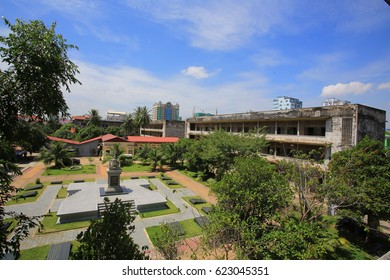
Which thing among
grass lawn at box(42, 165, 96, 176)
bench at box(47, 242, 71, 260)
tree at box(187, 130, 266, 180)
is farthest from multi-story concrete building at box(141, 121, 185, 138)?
bench at box(47, 242, 71, 260)

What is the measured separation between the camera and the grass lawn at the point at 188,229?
35.1ft

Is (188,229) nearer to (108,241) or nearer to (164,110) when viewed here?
(108,241)

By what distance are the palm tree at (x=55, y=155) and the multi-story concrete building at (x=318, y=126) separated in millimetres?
21608

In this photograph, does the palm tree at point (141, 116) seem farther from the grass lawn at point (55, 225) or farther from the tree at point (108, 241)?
the tree at point (108, 241)

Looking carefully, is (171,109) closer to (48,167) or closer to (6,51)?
(48,167)

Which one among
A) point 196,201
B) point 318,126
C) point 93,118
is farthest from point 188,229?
point 93,118

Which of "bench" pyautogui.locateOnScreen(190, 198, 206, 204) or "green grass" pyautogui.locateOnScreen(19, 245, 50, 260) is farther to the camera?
"bench" pyautogui.locateOnScreen(190, 198, 206, 204)

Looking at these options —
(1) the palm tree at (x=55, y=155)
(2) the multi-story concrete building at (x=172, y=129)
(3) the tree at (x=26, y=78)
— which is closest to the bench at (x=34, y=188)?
(1) the palm tree at (x=55, y=155)

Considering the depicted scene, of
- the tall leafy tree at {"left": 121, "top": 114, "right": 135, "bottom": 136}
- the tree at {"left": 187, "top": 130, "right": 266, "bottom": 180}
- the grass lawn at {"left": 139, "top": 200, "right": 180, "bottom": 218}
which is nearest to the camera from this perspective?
the grass lawn at {"left": 139, "top": 200, "right": 180, "bottom": 218}

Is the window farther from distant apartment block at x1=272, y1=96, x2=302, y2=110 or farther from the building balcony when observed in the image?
distant apartment block at x1=272, y1=96, x2=302, y2=110

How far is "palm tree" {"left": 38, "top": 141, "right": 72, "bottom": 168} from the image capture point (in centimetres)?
2384

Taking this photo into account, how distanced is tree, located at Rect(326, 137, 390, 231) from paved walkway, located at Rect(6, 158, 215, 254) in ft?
20.6
